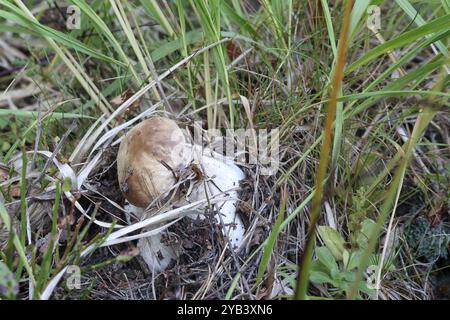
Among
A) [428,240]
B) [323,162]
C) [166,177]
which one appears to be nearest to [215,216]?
[166,177]

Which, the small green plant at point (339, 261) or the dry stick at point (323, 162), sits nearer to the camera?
the dry stick at point (323, 162)

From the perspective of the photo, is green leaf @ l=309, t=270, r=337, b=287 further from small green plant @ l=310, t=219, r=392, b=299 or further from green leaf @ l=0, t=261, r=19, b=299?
green leaf @ l=0, t=261, r=19, b=299

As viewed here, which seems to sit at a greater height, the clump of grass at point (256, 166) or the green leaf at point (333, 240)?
the clump of grass at point (256, 166)

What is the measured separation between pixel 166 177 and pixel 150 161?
0.06 m

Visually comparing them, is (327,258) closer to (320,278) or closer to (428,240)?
(320,278)

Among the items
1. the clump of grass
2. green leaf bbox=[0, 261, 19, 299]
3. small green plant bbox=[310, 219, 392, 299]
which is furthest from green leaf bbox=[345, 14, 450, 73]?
green leaf bbox=[0, 261, 19, 299]

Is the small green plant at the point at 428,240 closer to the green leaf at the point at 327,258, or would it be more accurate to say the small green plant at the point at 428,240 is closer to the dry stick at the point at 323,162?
the green leaf at the point at 327,258

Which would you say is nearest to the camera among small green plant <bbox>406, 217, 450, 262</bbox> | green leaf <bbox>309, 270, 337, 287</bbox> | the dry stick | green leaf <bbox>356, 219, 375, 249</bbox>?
the dry stick

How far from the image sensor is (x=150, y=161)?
1.38 metres

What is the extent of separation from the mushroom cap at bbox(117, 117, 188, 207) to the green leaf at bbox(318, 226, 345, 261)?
442 millimetres

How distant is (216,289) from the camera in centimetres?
141

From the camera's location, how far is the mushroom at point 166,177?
1.39 m

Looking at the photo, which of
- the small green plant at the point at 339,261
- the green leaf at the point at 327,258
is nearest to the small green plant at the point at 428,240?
the small green plant at the point at 339,261

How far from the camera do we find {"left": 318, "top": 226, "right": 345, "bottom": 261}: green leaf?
56.8 inches
